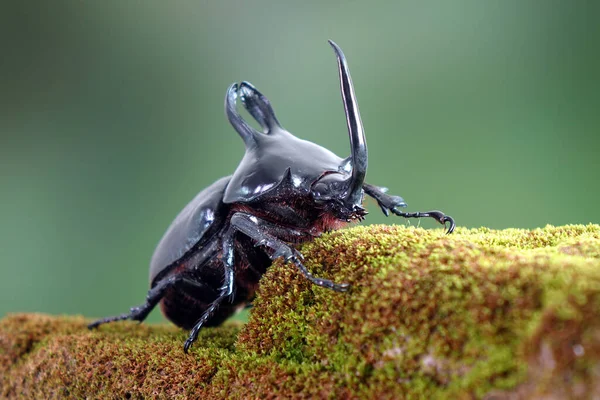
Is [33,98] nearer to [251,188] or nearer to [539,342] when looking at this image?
[251,188]

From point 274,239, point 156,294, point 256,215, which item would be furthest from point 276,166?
point 156,294

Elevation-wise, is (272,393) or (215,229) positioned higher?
(215,229)

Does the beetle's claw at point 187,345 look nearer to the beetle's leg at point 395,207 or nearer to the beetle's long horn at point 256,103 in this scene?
the beetle's leg at point 395,207

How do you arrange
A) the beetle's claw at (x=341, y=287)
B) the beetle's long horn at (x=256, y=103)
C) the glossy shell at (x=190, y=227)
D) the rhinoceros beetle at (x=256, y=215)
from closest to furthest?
1. the beetle's claw at (x=341, y=287)
2. the rhinoceros beetle at (x=256, y=215)
3. the glossy shell at (x=190, y=227)
4. the beetle's long horn at (x=256, y=103)

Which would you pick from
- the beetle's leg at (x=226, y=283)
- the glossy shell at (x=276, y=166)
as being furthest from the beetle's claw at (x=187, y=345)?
the glossy shell at (x=276, y=166)

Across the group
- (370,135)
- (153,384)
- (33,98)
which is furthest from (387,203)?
(33,98)

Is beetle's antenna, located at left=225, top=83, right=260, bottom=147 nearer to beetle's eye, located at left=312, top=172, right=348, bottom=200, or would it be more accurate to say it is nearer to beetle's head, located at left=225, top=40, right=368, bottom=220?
beetle's head, located at left=225, top=40, right=368, bottom=220
